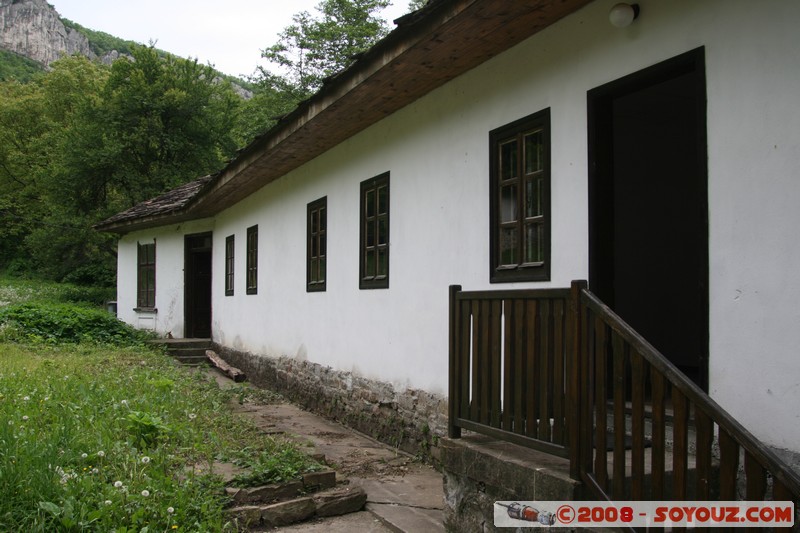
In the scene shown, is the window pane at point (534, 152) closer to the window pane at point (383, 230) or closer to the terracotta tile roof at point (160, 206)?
the window pane at point (383, 230)

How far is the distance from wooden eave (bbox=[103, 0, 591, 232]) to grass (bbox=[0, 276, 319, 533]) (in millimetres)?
3362

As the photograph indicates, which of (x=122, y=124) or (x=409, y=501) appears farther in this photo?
(x=122, y=124)

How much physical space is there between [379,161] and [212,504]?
4.52 meters

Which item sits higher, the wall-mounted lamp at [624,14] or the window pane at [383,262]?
the wall-mounted lamp at [624,14]

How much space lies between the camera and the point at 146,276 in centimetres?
1853

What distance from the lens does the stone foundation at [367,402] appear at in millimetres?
6438

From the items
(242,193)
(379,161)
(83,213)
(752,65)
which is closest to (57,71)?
(83,213)

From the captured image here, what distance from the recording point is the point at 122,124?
24188mm

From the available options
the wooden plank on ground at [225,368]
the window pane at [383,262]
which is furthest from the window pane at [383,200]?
the wooden plank on ground at [225,368]

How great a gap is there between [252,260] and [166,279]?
5.35 m

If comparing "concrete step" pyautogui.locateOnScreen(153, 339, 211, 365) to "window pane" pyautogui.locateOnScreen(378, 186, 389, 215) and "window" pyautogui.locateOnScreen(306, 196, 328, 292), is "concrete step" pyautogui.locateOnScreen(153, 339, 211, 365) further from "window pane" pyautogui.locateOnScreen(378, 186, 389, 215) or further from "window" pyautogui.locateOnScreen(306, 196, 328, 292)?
"window pane" pyautogui.locateOnScreen(378, 186, 389, 215)

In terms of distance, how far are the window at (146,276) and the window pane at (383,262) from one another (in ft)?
39.1

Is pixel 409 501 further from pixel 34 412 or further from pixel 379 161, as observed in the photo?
pixel 379 161

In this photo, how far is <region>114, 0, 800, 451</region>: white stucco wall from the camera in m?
3.35
